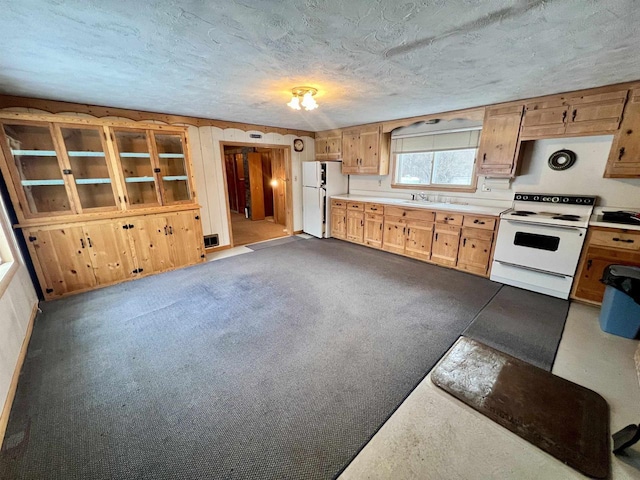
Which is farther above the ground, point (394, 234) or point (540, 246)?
point (540, 246)

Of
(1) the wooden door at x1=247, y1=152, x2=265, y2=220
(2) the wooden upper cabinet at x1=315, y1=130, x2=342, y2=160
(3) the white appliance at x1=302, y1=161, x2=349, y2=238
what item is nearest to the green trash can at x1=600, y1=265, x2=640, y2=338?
(3) the white appliance at x1=302, y1=161, x2=349, y2=238

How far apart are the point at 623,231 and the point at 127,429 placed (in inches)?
180

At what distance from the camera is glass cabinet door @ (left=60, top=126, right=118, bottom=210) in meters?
3.08

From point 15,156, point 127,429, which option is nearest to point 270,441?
point 127,429

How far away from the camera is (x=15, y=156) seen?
276cm

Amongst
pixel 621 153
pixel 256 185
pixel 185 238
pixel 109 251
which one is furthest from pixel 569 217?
pixel 256 185

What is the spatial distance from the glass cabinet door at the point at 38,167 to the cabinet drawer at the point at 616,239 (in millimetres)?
6049

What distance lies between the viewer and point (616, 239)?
259cm

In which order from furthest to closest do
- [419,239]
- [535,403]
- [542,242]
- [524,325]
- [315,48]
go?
[419,239]
[542,242]
[524,325]
[315,48]
[535,403]

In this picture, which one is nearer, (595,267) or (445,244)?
(595,267)

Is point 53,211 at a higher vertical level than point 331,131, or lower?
lower

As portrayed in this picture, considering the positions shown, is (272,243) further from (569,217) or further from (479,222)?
(569,217)

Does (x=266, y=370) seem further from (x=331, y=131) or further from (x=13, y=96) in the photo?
(x=331, y=131)

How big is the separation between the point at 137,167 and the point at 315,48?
3156 mm
